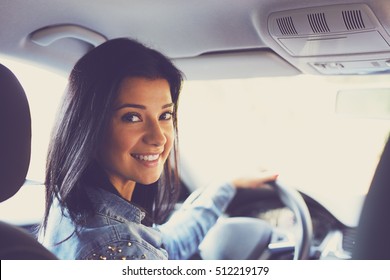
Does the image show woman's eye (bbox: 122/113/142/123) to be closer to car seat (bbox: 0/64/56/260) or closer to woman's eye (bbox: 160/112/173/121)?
woman's eye (bbox: 160/112/173/121)

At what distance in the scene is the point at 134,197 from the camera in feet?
5.13

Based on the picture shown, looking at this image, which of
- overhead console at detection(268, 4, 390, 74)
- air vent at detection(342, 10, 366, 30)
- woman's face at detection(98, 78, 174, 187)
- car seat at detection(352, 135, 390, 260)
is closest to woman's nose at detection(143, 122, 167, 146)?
woman's face at detection(98, 78, 174, 187)

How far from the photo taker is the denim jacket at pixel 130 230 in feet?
4.89

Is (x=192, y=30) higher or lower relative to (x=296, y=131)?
higher

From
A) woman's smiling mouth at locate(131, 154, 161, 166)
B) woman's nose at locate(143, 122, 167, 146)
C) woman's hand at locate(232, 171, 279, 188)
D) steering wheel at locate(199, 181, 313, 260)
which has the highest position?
woman's nose at locate(143, 122, 167, 146)

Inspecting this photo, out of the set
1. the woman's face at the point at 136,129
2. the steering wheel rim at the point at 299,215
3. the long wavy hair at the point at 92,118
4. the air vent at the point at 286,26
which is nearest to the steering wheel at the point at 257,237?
the steering wheel rim at the point at 299,215

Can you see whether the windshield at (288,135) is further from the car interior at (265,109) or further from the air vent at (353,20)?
the air vent at (353,20)

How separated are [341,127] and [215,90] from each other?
13.7 inches

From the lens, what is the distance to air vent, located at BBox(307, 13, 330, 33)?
1459 millimetres

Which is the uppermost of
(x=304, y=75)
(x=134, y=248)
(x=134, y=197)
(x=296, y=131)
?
(x=304, y=75)

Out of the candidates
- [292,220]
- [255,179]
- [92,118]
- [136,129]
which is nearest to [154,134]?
[136,129]

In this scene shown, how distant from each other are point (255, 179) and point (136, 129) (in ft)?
1.13

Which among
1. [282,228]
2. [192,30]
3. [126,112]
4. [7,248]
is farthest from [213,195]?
[7,248]

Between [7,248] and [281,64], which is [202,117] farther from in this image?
[7,248]
